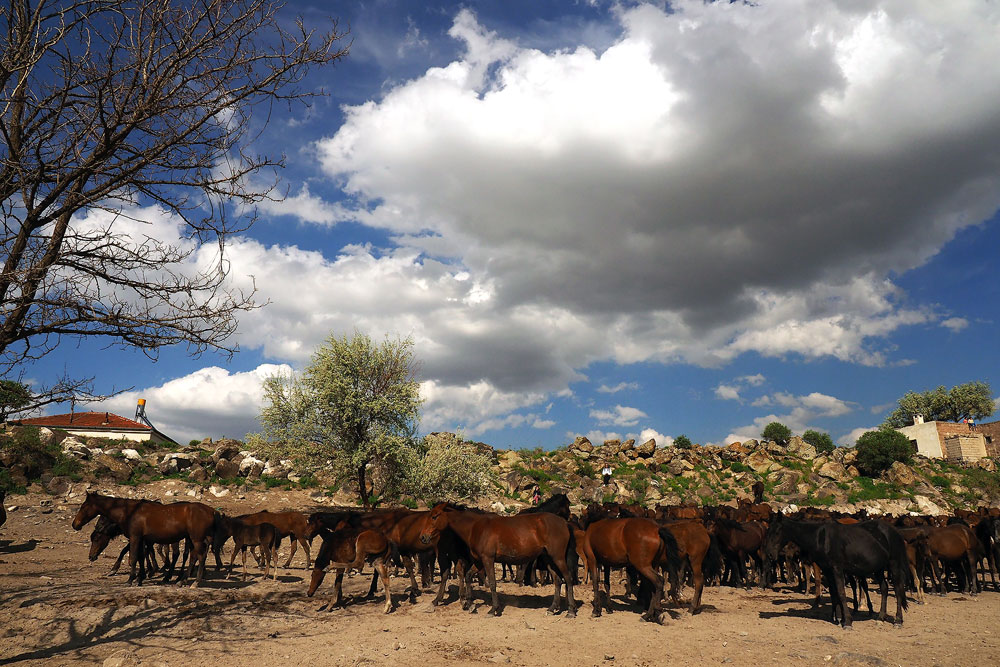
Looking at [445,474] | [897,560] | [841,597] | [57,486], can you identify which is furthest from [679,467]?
[57,486]

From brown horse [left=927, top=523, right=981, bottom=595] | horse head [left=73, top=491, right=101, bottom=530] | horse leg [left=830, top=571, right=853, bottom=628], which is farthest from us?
brown horse [left=927, top=523, right=981, bottom=595]

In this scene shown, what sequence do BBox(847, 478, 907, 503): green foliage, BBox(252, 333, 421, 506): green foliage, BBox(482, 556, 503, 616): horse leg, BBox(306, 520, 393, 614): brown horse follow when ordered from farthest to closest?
BBox(847, 478, 907, 503): green foliage < BBox(252, 333, 421, 506): green foliage < BBox(306, 520, 393, 614): brown horse < BBox(482, 556, 503, 616): horse leg

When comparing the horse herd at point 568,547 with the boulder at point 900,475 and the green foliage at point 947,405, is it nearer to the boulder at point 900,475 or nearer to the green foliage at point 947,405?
the boulder at point 900,475

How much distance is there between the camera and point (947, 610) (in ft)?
43.3

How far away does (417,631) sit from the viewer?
9.92 meters

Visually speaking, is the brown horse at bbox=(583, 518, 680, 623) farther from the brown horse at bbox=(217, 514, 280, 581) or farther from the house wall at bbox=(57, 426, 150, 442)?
the house wall at bbox=(57, 426, 150, 442)

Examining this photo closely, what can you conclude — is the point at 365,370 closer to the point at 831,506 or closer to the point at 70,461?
the point at 70,461

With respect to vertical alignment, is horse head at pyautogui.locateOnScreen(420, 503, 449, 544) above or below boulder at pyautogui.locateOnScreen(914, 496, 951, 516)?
below

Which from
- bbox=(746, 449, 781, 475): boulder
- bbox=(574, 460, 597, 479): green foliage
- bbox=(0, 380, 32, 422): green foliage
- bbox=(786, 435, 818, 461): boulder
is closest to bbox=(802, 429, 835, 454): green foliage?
bbox=(786, 435, 818, 461): boulder

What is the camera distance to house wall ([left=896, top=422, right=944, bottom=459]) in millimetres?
65350

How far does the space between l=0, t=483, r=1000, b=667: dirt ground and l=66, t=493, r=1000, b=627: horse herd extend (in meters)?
0.57

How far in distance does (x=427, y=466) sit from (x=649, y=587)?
1746 centimetres

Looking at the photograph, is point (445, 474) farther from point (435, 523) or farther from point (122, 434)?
point (122, 434)

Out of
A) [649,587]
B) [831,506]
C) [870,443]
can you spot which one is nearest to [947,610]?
[649,587]
